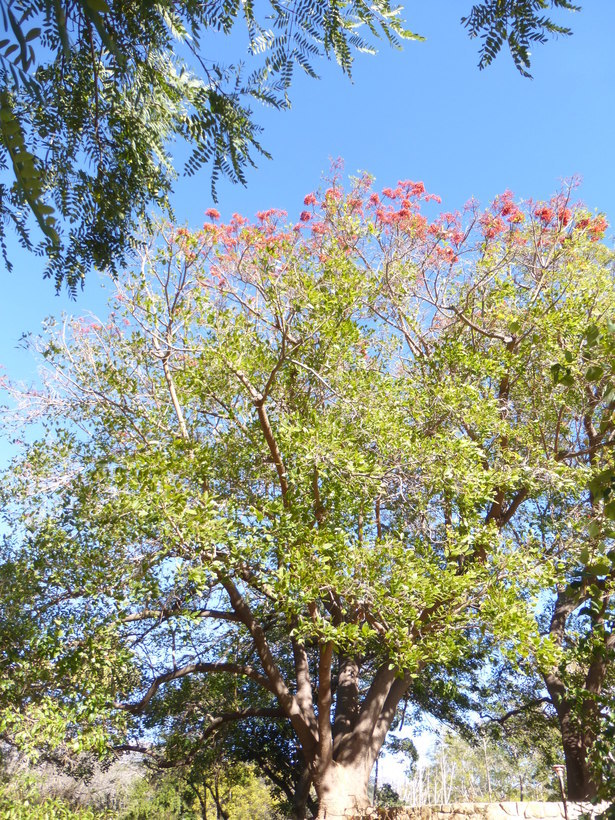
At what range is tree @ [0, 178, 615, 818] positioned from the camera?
7020 mm

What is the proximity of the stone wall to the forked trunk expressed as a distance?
40 centimetres

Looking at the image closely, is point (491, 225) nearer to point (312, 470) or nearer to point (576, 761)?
point (312, 470)

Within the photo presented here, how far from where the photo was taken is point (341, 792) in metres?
8.58

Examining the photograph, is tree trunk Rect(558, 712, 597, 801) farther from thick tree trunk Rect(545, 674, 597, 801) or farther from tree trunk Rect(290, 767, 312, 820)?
tree trunk Rect(290, 767, 312, 820)

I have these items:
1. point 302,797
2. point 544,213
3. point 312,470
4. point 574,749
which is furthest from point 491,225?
point 302,797

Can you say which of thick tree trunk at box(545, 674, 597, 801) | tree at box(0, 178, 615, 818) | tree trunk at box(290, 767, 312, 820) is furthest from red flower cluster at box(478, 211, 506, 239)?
tree trunk at box(290, 767, 312, 820)

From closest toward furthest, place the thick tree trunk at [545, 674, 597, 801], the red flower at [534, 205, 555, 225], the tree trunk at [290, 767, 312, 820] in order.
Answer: the thick tree trunk at [545, 674, 597, 801] → the red flower at [534, 205, 555, 225] → the tree trunk at [290, 767, 312, 820]

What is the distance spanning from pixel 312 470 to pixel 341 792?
Answer: 4701 millimetres

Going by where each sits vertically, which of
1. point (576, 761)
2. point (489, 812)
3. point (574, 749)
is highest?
point (574, 749)

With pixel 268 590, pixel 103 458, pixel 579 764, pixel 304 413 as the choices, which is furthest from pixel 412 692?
pixel 103 458

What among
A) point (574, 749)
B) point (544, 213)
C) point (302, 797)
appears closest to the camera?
point (574, 749)

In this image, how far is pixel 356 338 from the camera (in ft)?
25.6

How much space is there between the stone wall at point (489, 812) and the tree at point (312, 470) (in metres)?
0.78

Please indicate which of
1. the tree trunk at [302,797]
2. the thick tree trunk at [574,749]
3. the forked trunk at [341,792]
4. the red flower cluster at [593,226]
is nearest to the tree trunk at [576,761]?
the thick tree trunk at [574,749]
